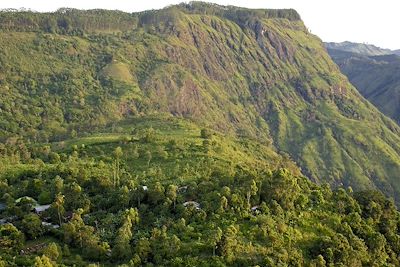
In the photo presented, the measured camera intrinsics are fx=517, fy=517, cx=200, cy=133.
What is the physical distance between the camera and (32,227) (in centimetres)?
8031

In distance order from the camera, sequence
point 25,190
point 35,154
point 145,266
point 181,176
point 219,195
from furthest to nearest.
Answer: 1. point 35,154
2. point 181,176
3. point 25,190
4. point 219,195
5. point 145,266

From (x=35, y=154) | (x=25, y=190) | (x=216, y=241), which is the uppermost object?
(x=216, y=241)

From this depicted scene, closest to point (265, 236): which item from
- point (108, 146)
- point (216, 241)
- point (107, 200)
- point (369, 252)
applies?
point (216, 241)

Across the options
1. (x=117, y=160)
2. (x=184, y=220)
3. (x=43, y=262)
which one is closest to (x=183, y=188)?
(x=184, y=220)

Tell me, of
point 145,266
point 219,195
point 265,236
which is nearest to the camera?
point 145,266

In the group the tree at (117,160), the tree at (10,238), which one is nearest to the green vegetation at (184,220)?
the tree at (10,238)

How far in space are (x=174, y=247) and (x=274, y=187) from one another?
27.1m

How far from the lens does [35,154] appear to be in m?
147

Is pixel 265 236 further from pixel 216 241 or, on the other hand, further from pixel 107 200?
pixel 107 200

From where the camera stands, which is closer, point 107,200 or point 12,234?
point 12,234

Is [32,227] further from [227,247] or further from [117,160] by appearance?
[117,160]

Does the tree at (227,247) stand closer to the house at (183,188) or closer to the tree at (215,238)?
the tree at (215,238)

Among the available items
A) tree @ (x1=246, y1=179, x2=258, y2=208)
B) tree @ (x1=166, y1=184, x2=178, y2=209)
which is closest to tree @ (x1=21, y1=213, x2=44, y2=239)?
tree @ (x1=166, y1=184, x2=178, y2=209)

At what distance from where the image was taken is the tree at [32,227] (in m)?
80.3
